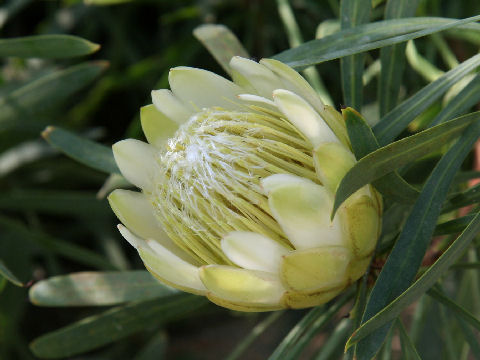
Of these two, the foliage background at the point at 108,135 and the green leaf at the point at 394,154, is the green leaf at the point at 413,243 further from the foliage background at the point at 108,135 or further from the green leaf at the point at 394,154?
the foliage background at the point at 108,135

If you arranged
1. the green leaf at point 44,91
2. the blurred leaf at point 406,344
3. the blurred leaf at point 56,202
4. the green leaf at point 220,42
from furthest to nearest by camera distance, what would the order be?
1. the blurred leaf at point 56,202
2. the green leaf at point 44,91
3. the green leaf at point 220,42
4. the blurred leaf at point 406,344

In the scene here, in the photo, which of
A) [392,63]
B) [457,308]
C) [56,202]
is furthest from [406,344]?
[56,202]

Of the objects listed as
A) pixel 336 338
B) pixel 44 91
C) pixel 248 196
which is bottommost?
pixel 336 338

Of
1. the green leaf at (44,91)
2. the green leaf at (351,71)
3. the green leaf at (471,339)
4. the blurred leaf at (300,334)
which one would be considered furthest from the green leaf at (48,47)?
the green leaf at (471,339)

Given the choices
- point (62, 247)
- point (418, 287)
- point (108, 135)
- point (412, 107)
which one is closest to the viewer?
point (418, 287)

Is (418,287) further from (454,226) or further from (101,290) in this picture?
(101,290)

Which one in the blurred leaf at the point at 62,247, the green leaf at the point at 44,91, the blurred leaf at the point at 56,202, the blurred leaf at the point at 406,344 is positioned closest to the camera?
the blurred leaf at the point at 406,344

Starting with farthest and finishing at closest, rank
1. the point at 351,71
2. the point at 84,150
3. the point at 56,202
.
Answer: the point at 56,202 → the point at 84,150 → the point at 351,71
